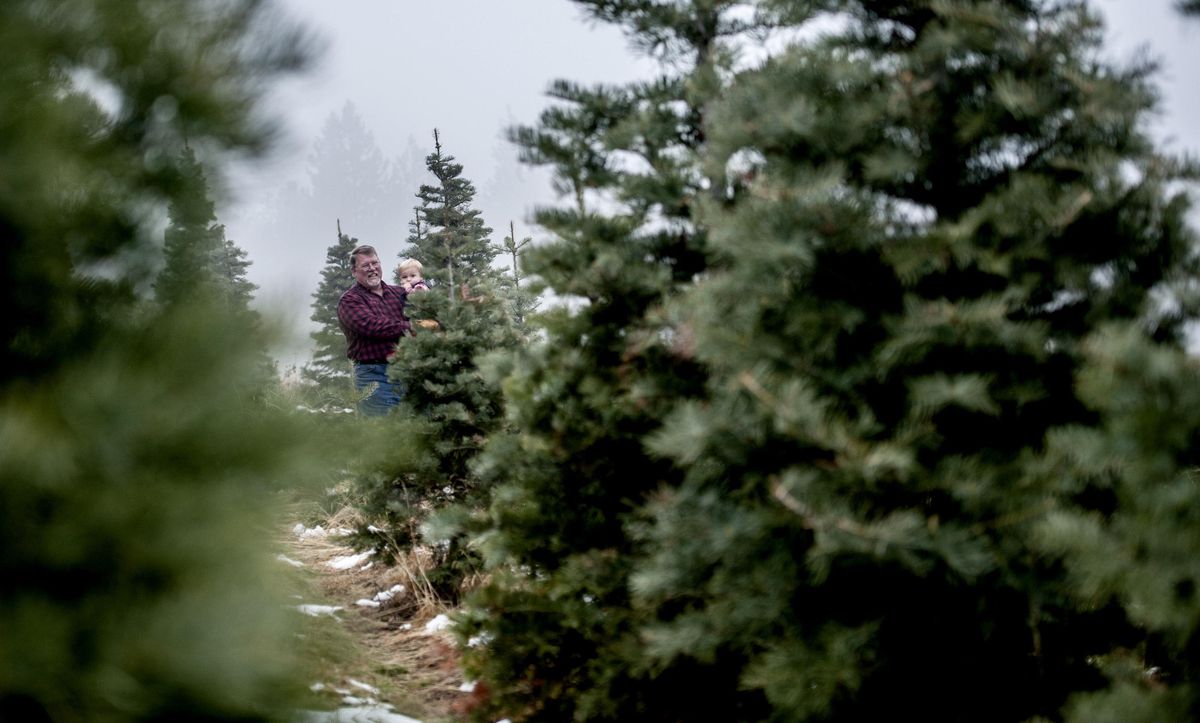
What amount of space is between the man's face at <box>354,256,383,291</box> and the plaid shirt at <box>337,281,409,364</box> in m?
0.07

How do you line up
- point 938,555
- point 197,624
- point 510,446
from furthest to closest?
point 510,446 → point 938,555 → point 197,624

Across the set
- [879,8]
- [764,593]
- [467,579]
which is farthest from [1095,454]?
[467,579]

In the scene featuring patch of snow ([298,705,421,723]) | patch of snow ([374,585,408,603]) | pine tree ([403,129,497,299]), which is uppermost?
pine tree ([403,129,497,299])

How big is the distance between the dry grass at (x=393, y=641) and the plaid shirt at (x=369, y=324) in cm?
200

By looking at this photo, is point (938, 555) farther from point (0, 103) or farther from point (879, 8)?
point (0, 103)

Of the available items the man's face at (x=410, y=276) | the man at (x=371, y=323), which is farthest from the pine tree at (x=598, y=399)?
the man's face at (x=410, y=276)

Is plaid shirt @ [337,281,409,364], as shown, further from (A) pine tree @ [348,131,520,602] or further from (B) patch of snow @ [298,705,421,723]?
(B) patch of snow @ [298,705,421,723]

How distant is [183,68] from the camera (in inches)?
65.1

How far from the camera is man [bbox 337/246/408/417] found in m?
7.84

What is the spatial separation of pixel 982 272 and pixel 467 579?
430 centimetres

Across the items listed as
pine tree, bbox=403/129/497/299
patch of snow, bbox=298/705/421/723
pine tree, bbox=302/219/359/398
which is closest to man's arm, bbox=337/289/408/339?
patch of snow, bbox=298/705/421/723

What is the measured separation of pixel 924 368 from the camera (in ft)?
7.52

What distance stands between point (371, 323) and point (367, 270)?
632 mm

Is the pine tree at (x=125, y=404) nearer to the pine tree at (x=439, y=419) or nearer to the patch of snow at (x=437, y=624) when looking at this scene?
the patch of snow at (x=437, y=624)
